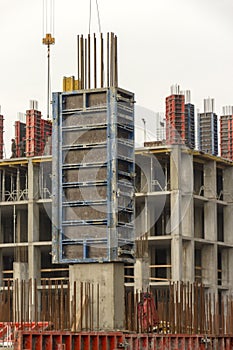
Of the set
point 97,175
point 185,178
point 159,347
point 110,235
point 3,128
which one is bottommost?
point 159,347

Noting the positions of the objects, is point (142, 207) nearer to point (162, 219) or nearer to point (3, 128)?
point (162, 219)

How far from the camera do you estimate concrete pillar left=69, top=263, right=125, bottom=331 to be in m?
29.9

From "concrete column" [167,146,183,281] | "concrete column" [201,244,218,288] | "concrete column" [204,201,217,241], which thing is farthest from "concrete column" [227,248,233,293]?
"concrete column" [167,146,183,281]

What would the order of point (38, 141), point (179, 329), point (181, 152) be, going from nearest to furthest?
point (179, 329) < point (181, 152) < point (38, 141)

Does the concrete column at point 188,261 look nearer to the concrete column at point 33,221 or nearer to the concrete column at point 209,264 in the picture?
the concrete column at point 209,264

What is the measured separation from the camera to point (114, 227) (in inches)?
1191

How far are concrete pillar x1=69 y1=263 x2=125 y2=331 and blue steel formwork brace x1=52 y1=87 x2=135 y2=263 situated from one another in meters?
0.34

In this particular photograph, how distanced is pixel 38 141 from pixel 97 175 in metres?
33.5

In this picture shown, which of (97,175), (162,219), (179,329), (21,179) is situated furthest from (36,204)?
(97,175)

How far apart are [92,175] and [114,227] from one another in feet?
5.84

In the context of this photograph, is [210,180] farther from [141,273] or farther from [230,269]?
[141,273]

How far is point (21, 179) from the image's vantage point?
64.3 meters

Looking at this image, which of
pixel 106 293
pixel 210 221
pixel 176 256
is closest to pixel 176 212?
pixel 176 256

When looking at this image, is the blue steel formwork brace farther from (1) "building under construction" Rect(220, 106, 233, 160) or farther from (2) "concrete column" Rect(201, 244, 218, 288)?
(1) "building under construction" Rect(220, 106, 233, 160)
